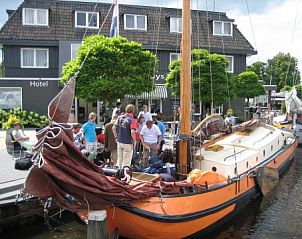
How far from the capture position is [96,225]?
21.2 ft

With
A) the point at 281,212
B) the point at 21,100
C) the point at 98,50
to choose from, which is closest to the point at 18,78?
the point at 21,100

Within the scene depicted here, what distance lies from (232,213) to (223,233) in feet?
1.72

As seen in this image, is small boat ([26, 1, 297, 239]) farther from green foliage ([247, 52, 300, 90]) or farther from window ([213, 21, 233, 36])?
green foliage ([247, 52, 300, 90])

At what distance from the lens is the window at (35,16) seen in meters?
29.6

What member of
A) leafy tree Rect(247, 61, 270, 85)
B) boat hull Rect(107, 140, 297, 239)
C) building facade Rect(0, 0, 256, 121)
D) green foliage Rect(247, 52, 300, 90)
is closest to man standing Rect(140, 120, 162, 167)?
boat hull Rect(107, 140, 297, 239)

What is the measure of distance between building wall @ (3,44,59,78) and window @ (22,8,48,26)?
1.90 metres

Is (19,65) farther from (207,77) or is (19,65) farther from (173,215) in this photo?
(173,215)

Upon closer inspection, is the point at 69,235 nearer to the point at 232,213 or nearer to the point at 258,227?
the point at 232,213

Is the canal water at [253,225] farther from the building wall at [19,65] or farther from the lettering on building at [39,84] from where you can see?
the building wall at [19,65]

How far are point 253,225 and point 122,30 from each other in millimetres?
23667

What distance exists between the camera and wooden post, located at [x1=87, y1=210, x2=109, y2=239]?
21.2ft

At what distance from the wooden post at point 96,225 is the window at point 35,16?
25.6 m

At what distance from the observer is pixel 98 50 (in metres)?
21.3

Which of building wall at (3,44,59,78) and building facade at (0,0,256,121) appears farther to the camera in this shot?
building wall at (3,44,59,78)
